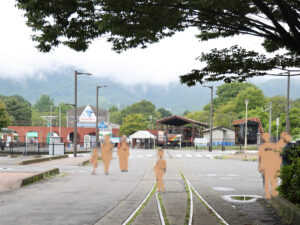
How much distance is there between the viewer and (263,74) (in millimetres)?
10086

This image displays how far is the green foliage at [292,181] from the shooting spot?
24.5 ft

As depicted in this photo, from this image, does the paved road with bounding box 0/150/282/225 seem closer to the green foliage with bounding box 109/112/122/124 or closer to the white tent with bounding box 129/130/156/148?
the white tent with bounding box 129/130/156/148

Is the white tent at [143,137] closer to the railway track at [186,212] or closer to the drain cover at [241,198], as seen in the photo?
the drain cover at [241,198]

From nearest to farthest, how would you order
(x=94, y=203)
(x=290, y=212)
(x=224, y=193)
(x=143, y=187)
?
1. (x=290, y=212)
2. (x=94, y=203)
3. (x=224, y=193)
4. (x=143, y=187)

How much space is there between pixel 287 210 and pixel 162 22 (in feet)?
14.4

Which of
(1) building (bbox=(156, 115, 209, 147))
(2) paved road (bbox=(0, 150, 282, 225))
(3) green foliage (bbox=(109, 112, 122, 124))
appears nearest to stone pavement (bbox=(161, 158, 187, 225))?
(2) paved road (bbox=(0, 150, 282, 225))

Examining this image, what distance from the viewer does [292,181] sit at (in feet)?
24.9

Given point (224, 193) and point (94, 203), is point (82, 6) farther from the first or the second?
point (224, 193)

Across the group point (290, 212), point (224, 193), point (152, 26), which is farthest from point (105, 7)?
point (224, 193)

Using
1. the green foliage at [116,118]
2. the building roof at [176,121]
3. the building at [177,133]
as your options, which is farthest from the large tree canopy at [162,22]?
the green foliage at [116,118]

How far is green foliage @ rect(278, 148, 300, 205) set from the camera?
7.45 m

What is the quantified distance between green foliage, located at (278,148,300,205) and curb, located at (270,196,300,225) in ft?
0.50

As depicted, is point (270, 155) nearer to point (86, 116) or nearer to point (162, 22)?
point (162, 22)

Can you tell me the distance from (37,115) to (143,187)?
159527mm
